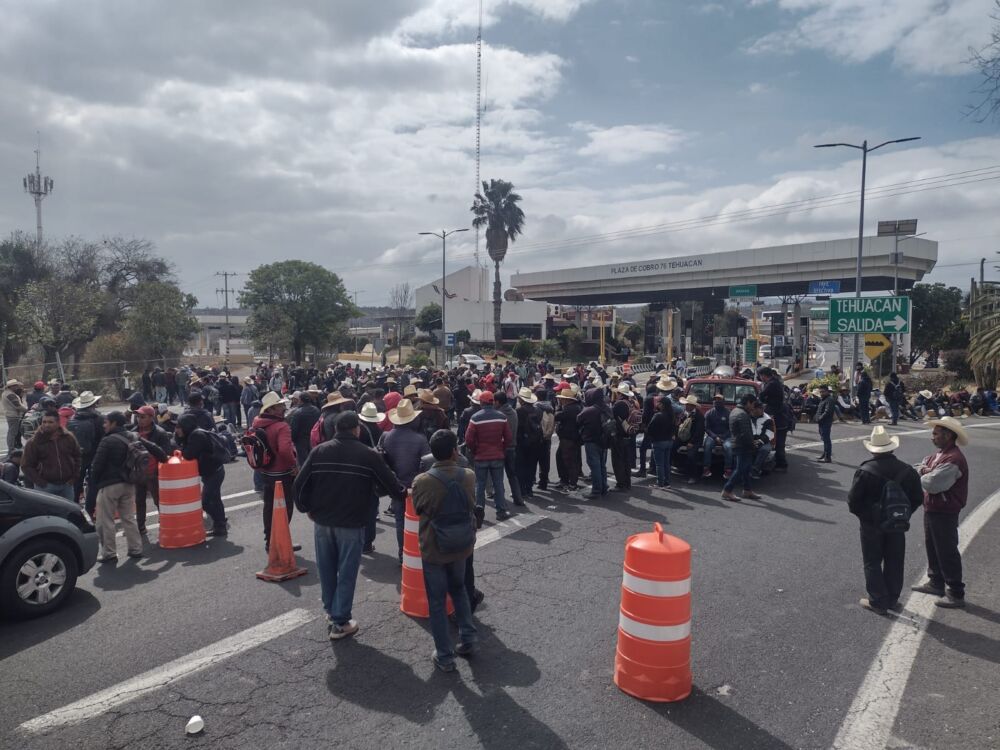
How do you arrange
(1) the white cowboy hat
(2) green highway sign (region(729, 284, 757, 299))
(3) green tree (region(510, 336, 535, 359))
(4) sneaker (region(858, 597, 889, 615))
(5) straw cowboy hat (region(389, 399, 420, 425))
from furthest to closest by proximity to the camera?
(3) green tree (region(510, 336, 535, 359)) → (2) green highway sign (region(729, 284, 757, 299)) → (1) the white cowboy hat → (5) straw cowboy hat (region(389, 399, 420, 425)) → (4) sneaker (region(858, 597, 889, 615))

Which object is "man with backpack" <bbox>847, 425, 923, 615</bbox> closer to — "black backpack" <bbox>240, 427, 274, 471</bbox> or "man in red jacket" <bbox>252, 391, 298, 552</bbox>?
"man in red jacket" <bbox>252, 391, 298, 552</bbox>

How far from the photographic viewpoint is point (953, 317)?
4656cm

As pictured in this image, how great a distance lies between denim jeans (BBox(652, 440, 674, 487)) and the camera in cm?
1107

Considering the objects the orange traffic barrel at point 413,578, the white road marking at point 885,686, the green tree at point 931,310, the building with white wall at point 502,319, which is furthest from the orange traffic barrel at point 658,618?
the building with white wall at point 502,319

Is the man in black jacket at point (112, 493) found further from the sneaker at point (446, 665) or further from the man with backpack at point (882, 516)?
Result: the man with backpack at point (882, 516)

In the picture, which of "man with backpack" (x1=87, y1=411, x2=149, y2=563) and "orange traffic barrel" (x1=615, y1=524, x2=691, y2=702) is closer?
"orange traffic barrel" (x1=615, y1=524, x2=691, y2=702)

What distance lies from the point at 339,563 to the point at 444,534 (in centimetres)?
114

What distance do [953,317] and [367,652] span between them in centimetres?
5256

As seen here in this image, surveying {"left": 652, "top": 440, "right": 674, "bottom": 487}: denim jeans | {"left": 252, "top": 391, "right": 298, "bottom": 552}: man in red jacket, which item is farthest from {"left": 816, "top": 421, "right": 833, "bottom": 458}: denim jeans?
{"left": 252, "top": 391, "right": 298, "bottom": 552}: man in red jacket

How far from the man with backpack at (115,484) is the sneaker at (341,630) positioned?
3.41 meters

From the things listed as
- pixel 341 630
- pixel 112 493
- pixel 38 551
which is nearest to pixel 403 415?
pixel 341 630

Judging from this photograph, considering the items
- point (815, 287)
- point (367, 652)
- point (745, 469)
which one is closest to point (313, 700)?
point (367, 652)

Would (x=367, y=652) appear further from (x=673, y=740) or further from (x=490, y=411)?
(x=490, y=411)

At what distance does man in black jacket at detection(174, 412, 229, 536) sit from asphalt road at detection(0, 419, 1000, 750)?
1.47 ft
